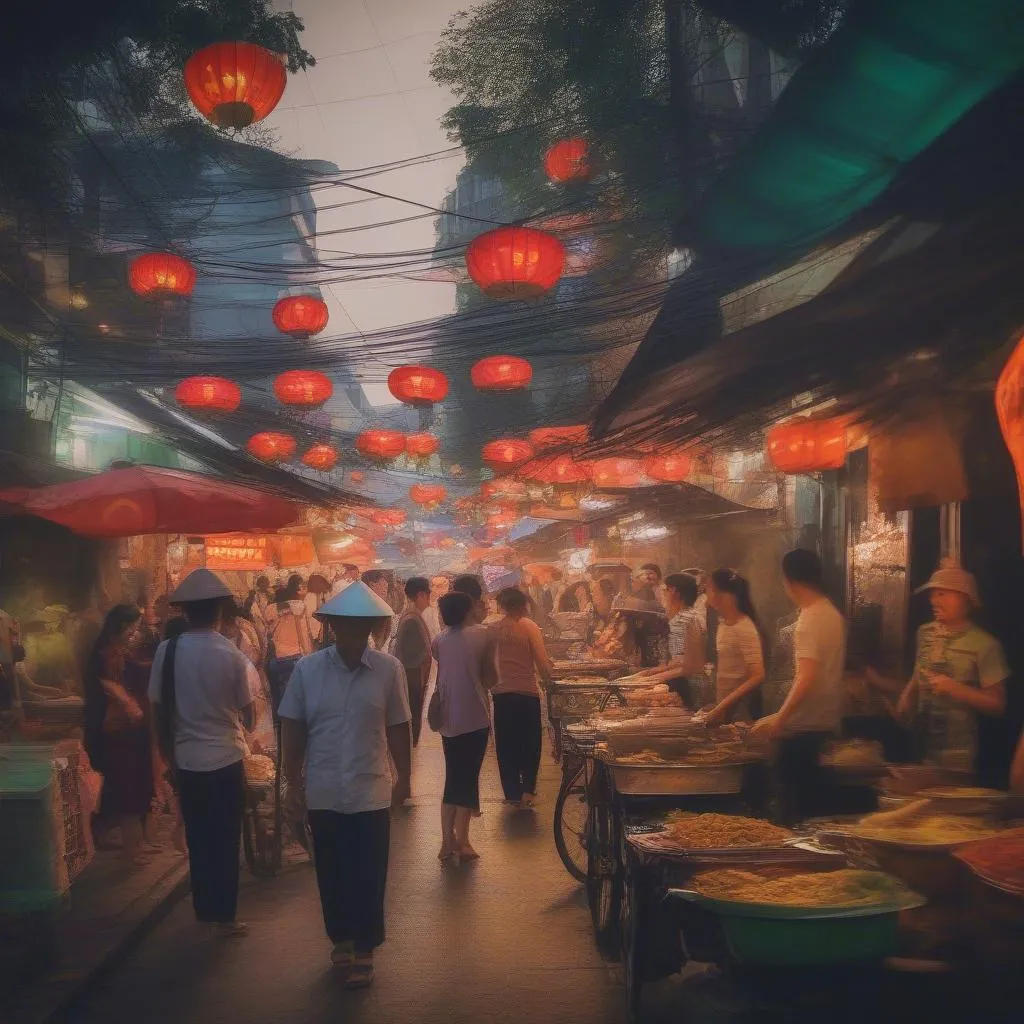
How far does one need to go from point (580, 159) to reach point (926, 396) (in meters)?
11.2

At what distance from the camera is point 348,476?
37344 mm

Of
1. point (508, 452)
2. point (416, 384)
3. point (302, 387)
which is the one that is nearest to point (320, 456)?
point (508, 452)

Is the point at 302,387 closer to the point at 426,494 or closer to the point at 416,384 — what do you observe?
the point at 416,384

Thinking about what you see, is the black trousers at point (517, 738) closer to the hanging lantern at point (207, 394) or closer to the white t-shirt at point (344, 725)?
the white t-shirt at point (344, 725)

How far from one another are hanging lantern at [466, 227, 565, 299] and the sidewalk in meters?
6.22

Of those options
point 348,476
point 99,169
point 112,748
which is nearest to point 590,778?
point 112,748

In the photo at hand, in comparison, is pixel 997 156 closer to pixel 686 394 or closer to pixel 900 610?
pixel 686 394

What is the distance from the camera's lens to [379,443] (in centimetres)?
1991

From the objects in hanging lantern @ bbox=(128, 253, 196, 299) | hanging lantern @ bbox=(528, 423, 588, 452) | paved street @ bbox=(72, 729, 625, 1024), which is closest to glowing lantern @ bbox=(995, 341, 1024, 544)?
paved street @ bbox=(72, 729, 625, 1024)

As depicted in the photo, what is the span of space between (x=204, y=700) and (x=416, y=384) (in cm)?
1019

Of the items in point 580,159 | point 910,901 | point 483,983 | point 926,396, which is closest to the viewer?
point 910,901

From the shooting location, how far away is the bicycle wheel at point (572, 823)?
805cm

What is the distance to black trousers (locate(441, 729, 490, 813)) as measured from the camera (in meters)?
8.68

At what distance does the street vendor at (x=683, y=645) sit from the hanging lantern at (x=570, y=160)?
8.47 metres
